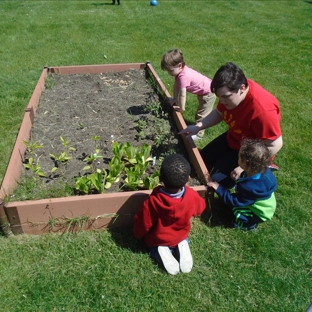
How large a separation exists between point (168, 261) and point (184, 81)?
2.37 metres

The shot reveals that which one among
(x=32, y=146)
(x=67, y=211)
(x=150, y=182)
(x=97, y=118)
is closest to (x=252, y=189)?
(x=150, y=182)

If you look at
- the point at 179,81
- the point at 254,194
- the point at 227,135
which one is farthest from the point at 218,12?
the point at 254,194

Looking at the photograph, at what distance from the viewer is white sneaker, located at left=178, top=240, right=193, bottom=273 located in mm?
2707

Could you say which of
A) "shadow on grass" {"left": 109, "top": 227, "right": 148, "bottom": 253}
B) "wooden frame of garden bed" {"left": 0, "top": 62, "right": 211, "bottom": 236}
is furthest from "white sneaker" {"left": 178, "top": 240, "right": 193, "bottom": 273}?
"wooden frame of garden bed" {"left": 0, "top": 62, "right": 211, "bottom": 236}

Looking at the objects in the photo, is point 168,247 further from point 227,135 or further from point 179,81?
point 179,81

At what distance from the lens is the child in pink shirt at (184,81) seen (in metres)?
4.08

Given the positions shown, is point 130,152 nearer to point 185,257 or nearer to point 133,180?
point 133,180

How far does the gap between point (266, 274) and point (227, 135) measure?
1.53 m

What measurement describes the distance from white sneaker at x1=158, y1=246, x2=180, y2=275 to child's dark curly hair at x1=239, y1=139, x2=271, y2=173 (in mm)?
961

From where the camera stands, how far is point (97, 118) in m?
4.54

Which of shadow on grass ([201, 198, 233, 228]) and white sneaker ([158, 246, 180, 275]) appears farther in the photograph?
shadow on grass ([201, 198, 233, 228])

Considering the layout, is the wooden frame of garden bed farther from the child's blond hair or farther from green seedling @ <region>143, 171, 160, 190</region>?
the child's blond hair

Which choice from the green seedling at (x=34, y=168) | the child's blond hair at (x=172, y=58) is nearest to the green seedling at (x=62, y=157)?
the green seedling at (x=34, y=168)

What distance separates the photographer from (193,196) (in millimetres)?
2771
